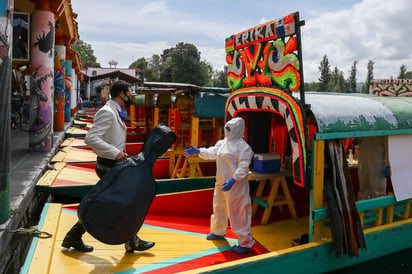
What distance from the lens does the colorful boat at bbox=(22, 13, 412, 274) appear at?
12.6 feet

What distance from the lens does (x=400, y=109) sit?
4.81 m

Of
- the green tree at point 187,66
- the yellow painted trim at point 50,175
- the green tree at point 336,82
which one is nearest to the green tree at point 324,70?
the green tree at point 336,82

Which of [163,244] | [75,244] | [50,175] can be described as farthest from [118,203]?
[50,175]

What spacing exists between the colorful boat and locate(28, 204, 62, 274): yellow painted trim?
1cm

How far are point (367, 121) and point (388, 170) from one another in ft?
4.20

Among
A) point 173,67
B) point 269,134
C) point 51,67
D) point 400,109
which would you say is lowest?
point 269,134

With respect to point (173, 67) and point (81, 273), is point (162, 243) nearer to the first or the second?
point (81, 273)

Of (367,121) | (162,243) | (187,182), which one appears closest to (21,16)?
(187,182)

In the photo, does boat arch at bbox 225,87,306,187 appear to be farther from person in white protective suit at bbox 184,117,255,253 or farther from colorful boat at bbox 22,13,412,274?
person in white protective suit at bbox 184,117,255,253

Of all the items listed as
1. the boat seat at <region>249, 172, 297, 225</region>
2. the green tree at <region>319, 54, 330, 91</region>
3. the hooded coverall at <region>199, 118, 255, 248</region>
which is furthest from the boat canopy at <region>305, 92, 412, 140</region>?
the green tree at <region>319, 54, 330, 91</region>

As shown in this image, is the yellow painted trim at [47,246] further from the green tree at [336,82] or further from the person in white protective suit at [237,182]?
the green tree at [336,82]

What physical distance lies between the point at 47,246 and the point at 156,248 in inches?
48.4

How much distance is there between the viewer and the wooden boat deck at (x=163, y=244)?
3.72 m

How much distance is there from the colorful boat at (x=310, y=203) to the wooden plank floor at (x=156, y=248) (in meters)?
0.01
